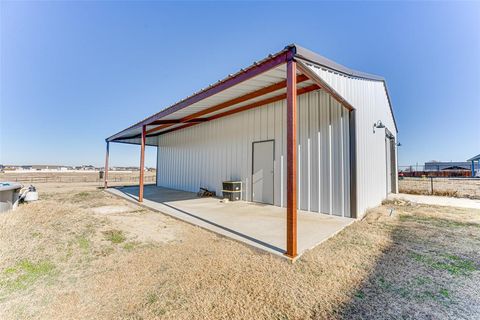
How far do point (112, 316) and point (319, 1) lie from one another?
28.8ft

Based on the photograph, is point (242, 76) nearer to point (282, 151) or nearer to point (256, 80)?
point (256, 80)

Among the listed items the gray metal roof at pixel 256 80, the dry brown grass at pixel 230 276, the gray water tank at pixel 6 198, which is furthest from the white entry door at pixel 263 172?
the gray water tank at pixel 6 198

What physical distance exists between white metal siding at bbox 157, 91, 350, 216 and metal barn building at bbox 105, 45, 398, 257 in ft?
0.08

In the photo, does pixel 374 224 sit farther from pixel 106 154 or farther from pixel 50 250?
pixel 106 154

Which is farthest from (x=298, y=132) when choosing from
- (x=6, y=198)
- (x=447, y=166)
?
(x=447, y=166)

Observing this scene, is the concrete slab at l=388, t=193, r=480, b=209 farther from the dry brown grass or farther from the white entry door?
the white entry door

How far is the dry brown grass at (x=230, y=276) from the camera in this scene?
65.2 inches

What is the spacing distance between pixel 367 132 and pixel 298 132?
197 cm

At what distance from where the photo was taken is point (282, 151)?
19.8ft

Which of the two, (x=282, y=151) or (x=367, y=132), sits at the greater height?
(x=367, y=132)

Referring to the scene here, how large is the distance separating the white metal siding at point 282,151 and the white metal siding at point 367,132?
1.55 feet

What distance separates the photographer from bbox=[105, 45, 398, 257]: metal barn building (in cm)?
315

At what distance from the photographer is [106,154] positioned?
37.6ft

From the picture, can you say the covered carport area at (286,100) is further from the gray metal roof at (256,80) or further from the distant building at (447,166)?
the distant building at (447,166)
